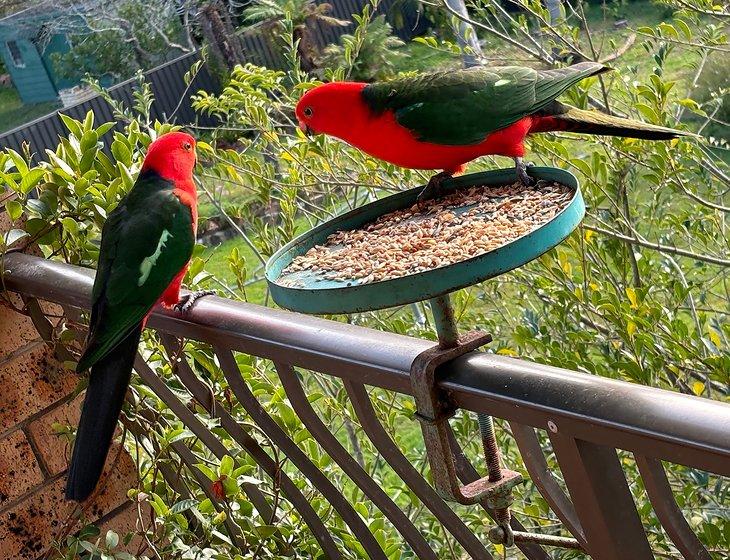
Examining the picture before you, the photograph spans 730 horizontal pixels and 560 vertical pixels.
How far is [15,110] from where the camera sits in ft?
49.8

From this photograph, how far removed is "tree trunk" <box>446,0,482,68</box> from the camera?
2925 millimetres

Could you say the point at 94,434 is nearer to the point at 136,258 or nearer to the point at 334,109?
the point at 136,258

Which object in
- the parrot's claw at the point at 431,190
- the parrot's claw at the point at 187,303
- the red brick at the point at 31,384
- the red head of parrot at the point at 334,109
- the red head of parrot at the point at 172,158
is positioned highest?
the red head of parrot at the point at 334,109

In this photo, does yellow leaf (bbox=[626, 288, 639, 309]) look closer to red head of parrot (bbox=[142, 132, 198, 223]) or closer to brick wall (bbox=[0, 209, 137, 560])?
red head of parrot (bbox=[142, 132, 198, 223])

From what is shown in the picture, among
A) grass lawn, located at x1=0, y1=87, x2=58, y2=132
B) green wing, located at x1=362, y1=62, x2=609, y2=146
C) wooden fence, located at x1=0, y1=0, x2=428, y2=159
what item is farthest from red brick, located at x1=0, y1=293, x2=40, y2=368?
grass lawn, located at x1=0, y1=87, x2=58, y2=132

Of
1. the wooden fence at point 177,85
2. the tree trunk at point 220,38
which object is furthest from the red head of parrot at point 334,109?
the tree trunk at point 220,38

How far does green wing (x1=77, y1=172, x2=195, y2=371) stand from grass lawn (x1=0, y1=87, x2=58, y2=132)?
13.8 m

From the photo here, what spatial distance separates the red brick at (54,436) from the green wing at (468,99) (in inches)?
32.1

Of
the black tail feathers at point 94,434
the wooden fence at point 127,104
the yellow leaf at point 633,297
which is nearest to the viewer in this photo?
the black tail feathers at point 94,434

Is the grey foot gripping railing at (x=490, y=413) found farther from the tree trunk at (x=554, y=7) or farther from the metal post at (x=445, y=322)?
the tree trunk at (x=554, y=7)

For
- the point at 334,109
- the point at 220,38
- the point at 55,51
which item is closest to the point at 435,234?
the point at 334,109

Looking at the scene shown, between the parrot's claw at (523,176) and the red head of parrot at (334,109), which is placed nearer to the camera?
the parrot's claw at (523,176)

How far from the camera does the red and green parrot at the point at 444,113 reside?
1382 mm

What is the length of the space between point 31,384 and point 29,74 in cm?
1523
